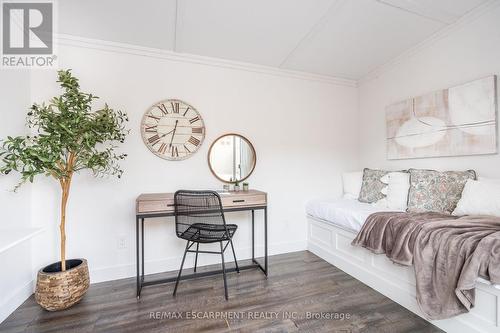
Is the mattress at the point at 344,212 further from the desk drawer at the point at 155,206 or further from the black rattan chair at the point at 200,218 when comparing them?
the desk drawer at the point at 155,206

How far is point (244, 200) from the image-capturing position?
7.43 ft

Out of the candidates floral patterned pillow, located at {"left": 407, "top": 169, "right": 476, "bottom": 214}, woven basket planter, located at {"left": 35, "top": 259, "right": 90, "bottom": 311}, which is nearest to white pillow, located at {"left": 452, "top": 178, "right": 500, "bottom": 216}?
floral patterned pillow, located at {"left": 407, "top": 169, "right": 476, "bottom": 214}

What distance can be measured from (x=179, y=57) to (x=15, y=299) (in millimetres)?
2637

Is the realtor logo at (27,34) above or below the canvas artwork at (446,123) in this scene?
above

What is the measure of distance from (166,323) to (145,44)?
258 centimetres

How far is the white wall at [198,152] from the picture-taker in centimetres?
216

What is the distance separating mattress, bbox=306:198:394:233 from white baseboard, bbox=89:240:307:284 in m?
0.59

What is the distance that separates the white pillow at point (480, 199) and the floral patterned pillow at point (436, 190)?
0.10 meters

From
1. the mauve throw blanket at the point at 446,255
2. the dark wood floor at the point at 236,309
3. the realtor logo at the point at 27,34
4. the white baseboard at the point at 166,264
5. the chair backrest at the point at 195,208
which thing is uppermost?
the realtor logo at the point at 27,34

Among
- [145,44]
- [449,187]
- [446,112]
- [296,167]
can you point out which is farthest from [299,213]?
[145,44]

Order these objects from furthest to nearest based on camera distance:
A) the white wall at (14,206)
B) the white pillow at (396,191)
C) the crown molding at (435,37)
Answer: the white pillow at (396,191) < the crown molding at (435,37) < the white wall at (14,206)

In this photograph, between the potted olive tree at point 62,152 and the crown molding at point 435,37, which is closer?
the potted olive tree at point 62,152

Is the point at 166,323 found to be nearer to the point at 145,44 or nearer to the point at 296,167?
the point at 296,167

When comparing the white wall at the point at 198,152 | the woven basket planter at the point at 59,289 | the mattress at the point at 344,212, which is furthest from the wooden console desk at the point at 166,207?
the mattress at the point at 344,212
